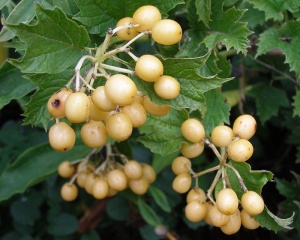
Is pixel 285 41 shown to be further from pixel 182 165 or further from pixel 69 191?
pixel 69 191

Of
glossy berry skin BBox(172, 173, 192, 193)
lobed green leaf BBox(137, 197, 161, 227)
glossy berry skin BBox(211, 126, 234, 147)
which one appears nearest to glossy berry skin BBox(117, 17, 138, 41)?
glossy berry skin BBox(211, 126, 234, 147)

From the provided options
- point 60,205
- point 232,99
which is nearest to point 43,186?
point 60,205

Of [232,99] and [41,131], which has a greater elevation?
[232,99]

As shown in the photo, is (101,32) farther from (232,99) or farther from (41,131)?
(41,131)

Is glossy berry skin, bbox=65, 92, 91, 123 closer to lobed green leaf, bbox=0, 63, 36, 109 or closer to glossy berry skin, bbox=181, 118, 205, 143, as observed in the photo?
glossy berry skin, bbox=181, 118, 205, 143

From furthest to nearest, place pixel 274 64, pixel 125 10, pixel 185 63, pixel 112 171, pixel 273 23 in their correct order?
1. pixel 274 64
2. pixel 273 23
3. pixel 112 171
4. pixel 125 10
5. pixel 185 63

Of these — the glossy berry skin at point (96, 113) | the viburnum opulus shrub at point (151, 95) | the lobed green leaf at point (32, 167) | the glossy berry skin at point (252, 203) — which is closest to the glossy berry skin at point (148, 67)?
the viburnum opulus shrub at point (151, 95)

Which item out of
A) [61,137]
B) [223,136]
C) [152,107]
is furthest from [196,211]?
[61,137]
